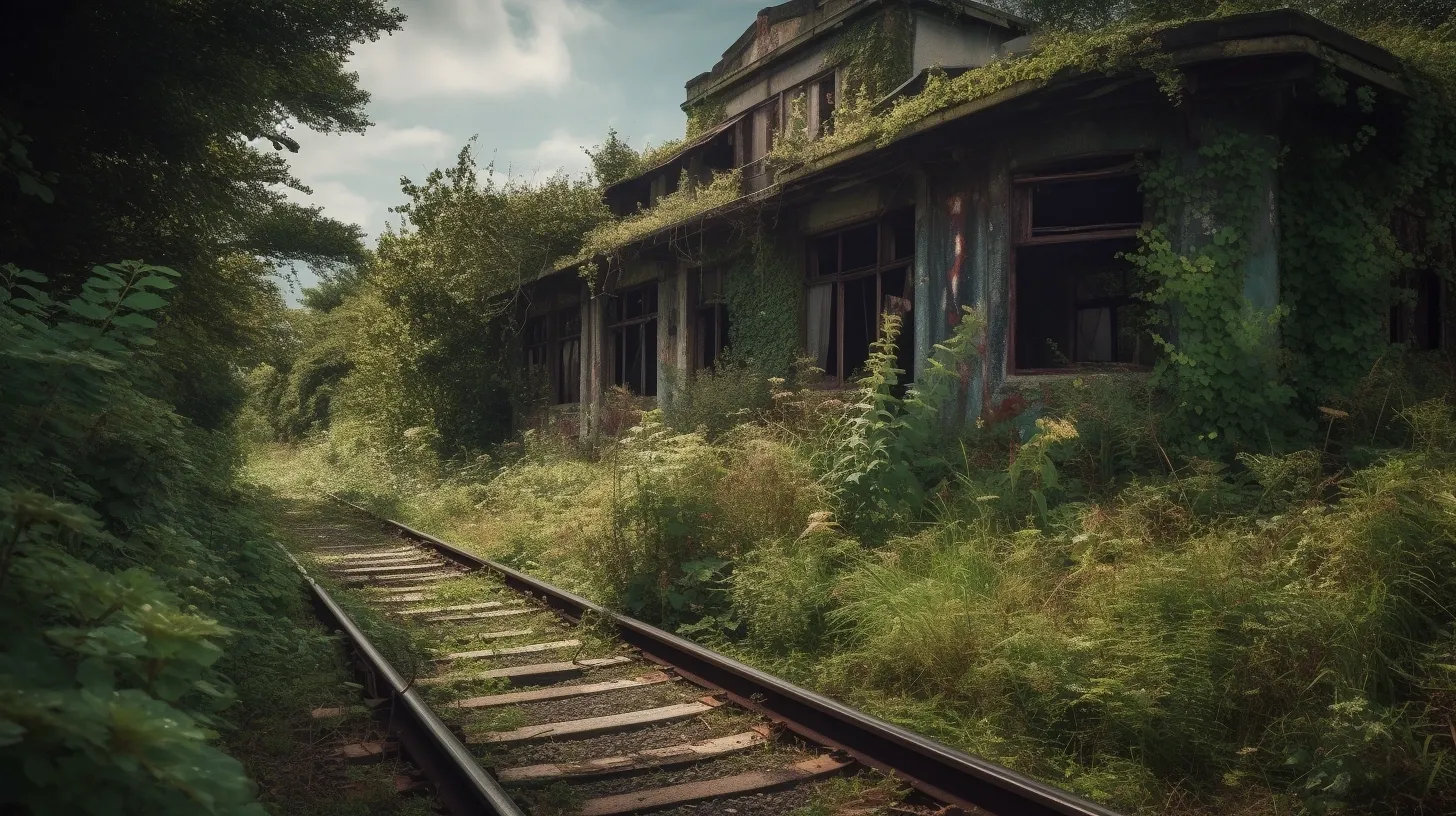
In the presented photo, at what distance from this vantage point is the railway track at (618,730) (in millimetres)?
4043

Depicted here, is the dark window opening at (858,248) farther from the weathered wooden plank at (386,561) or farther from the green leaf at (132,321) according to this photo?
the green leaf at (132,321)

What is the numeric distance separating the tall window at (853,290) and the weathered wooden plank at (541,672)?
7.25 metres

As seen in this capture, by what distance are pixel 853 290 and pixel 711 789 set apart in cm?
988

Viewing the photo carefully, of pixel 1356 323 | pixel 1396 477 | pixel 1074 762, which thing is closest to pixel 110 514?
pixel 1074 762

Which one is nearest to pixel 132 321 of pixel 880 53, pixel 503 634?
pixel 503 634

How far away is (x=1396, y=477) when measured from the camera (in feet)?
18.7

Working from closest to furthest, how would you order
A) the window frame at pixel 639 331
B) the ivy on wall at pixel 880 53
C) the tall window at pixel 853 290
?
the tall window at pixel 853 290 < the ivy on wall at pixel 880 53 < the window frame at pixel 639 331

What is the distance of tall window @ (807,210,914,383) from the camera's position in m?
12.3

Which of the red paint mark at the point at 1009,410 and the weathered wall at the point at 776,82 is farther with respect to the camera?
the weathered wall at the point at 776,82

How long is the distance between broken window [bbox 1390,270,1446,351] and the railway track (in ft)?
32.5

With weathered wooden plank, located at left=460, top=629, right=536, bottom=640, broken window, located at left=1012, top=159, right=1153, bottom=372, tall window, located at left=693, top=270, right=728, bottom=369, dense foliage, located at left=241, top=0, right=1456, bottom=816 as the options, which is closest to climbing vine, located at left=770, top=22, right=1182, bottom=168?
dense foliage, located at left=241, top=0, right=1456, bottom=816

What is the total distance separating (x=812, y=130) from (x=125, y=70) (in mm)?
12712

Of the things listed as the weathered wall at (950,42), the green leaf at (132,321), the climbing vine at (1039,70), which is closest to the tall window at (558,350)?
the weathered wall at (950,42)

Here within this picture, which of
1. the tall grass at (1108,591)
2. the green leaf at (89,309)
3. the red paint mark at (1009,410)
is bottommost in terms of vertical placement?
the tall grass at (1108,591)
